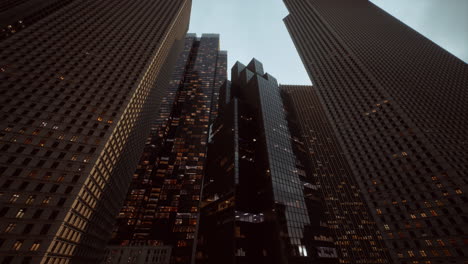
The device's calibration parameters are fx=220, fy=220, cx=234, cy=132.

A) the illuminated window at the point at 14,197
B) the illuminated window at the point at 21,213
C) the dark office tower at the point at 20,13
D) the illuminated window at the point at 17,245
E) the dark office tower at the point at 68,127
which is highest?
the dark office tower at the point at 20,13

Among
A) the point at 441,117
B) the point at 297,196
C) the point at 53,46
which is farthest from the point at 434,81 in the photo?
the point at 53,46

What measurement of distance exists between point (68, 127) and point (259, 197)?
60.6 metres

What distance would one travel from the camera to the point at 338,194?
14175cm

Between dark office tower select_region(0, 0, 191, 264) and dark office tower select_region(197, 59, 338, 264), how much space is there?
3644 cm

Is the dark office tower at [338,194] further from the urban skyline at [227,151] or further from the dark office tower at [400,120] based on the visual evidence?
the dark office tower at [400,120]

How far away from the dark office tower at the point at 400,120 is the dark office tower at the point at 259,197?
1963 cm

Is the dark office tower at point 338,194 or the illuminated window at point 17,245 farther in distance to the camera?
the dark office tower at point 338,194

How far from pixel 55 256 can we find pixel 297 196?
6631 cm

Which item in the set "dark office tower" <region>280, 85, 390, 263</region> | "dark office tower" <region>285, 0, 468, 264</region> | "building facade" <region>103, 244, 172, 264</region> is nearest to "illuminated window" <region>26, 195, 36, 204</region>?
"building facade" <region>103, 244, 172, 264</region>

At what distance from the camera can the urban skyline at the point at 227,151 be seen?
50094 mm

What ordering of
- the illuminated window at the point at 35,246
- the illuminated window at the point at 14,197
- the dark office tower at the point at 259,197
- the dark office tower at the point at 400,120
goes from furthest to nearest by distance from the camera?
the dark office tower at the point at 259,197 → the dark office tower at the point at 400,120 → the illuminated window at the point at 14,197 → the illuminated window at the point at 35,246

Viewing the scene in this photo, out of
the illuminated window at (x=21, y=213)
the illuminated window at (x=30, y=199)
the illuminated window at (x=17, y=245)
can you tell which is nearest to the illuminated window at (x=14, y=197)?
the illuminated window at (x=30, y=199)

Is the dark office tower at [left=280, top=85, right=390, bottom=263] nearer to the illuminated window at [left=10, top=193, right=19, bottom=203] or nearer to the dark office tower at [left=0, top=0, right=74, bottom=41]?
the illuminated window at [left=10, top=193, right=19, bottom=203]

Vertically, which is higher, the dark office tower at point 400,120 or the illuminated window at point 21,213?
the dark office tower at point 400,120
